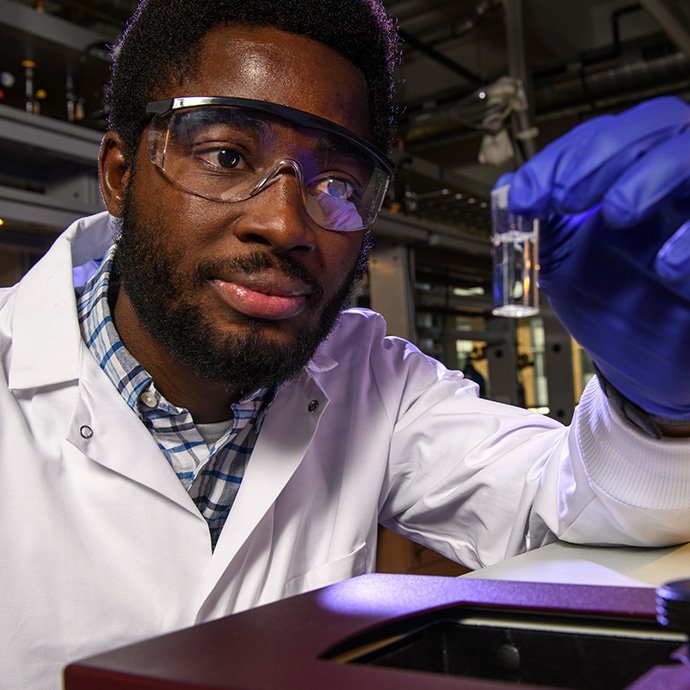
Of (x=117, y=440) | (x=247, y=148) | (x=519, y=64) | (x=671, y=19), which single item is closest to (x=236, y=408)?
(x=117, y=440)

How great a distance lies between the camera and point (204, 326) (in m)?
1.05

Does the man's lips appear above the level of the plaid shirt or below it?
above

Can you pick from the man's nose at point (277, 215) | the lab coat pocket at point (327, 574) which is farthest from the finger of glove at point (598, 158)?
the lab coat pocket at point (327, 574)

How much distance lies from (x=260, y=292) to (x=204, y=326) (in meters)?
0.10

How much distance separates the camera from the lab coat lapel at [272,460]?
A: 3.34ft

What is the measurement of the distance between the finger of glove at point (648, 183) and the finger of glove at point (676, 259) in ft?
0.10

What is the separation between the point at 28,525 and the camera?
932mm

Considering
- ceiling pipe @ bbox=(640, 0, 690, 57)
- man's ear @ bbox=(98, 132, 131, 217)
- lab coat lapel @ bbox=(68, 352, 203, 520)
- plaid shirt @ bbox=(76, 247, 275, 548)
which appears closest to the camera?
lab coat lapel @ bbox=(68, 352, 203, 520)

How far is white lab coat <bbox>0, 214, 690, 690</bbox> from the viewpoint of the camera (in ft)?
2.99

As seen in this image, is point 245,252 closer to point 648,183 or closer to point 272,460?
point 272,460

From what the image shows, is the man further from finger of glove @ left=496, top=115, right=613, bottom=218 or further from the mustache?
finger of glove @ left=496, top=115, right=613, bottom=218

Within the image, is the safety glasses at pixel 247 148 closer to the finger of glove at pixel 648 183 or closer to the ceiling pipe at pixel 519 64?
the finger of glove at pixel 648 183

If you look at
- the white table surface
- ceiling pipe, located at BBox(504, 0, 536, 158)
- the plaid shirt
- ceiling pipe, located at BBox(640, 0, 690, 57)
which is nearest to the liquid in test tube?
the white table surface

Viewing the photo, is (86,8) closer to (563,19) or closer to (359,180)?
(359,180)
